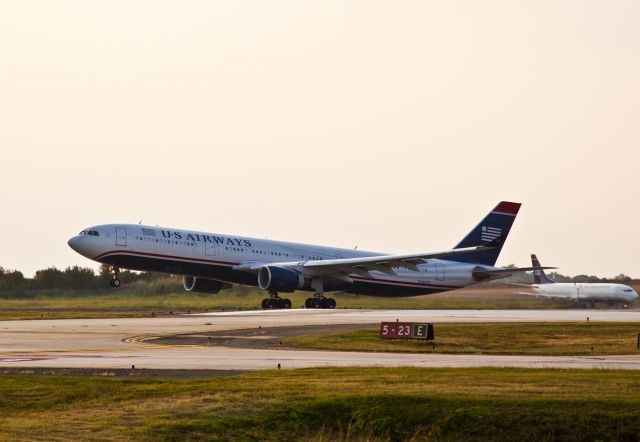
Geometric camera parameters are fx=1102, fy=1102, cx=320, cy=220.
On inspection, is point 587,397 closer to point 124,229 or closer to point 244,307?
point 124,229

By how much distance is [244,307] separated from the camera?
249 feet

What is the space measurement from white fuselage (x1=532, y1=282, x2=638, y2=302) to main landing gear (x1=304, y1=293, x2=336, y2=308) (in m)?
22.4

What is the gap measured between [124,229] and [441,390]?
46005mm

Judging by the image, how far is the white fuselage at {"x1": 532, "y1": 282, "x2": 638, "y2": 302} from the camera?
87625 millimetres

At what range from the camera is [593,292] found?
8800 cm

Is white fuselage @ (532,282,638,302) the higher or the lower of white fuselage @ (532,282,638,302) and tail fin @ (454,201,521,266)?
the lower

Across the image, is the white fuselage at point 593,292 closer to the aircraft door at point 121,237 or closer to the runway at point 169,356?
the aircraft door at point 121,237

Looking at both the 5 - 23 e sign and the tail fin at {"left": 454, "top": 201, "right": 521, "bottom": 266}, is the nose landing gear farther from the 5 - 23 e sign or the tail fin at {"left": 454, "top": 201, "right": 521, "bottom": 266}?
the 5 - 23 e sign

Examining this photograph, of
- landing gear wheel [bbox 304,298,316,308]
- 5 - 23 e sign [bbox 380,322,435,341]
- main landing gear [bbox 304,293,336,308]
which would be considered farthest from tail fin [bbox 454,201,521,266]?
5 - 23 e sign [bbox 380,322,435,341]

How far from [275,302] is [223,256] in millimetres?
5389

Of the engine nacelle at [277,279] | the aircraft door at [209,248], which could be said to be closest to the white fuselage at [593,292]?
the engine nacelle at [277,279]

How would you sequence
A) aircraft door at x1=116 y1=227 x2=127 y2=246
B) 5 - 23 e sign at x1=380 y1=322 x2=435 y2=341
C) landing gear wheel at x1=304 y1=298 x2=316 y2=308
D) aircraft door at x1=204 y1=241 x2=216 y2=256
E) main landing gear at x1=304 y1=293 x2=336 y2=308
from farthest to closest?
landing gear wheel at x1=304 y1=298 x2=316 y2=308
main landing gear at x1=304 y1=293 x2=336 y2=308
aircraft door at x1=204 y1=241 x2=216 y2=256
aircraft door at x1=116 y1=227 x2=127 y2=246
5 - 23 e sign at x1=380 y1=322 x2=435 y2=341

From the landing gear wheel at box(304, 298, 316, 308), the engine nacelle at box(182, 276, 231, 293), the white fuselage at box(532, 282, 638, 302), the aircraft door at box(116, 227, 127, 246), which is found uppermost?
the aircraft door at box(116, 227, 127, 246)

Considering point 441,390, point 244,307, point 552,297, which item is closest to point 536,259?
point 552,297
